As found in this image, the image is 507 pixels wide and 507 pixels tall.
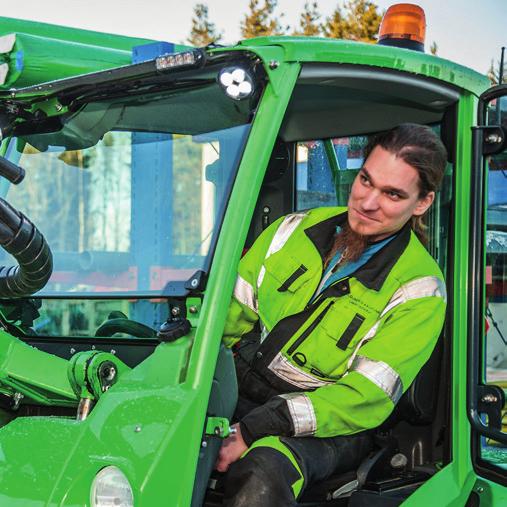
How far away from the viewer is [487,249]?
306 centimetres

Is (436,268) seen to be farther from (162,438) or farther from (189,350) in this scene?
(162,438)

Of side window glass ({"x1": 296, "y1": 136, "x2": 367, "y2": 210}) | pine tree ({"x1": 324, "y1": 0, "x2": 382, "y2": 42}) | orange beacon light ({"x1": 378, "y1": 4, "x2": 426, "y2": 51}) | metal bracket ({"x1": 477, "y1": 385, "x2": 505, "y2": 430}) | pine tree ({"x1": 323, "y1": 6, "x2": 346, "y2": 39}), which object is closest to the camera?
metal bracket ({"x1": 477, "y1": 385, "x2": 505, "y2": 430})

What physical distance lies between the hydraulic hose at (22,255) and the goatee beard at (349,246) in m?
0.92

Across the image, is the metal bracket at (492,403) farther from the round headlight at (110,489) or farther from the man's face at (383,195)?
the round headlight at (110,489)

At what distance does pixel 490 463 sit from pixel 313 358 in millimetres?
656

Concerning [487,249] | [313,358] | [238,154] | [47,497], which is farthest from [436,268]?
[47,497]

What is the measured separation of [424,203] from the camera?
3102 millimetres

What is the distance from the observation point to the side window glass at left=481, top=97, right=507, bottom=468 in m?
3.03

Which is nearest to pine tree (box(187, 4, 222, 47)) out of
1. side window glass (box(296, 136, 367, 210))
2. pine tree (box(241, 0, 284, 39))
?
pine tree (box(241, 0, 284, 39))

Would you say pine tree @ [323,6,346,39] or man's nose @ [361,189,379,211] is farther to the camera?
pine tree @ [323,6,346,39]

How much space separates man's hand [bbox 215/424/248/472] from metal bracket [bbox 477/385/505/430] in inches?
30.4

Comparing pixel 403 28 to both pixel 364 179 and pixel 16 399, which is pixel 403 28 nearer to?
pixel 364 179

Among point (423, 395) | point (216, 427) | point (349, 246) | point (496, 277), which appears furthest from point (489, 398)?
point (216, 427)

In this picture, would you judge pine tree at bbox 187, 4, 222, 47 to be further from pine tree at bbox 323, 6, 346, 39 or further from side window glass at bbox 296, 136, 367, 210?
side window glass at bbox 296, 136, 367, 210
